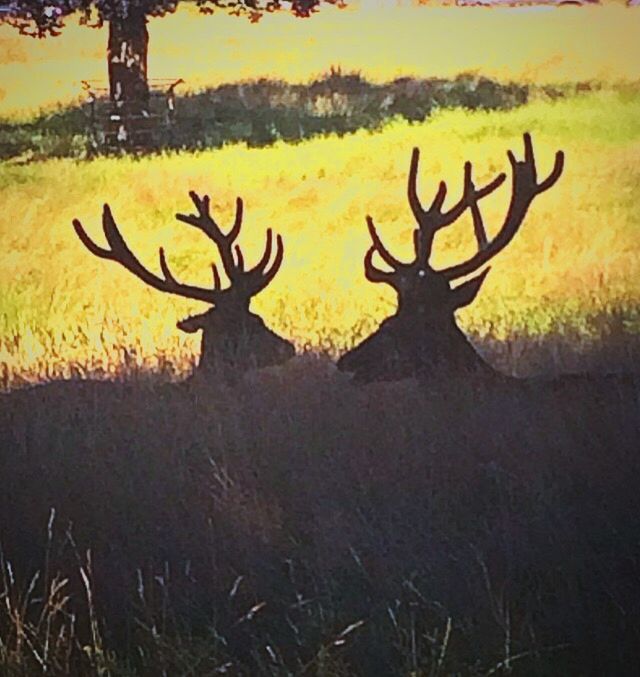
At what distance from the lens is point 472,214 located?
6.91 ft

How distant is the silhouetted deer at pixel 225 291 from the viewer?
2125 mm

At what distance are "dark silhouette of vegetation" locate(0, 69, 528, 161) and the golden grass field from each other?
0.02 meters

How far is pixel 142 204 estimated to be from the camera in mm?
2133

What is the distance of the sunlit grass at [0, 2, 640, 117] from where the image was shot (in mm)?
2064

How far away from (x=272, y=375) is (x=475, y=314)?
351 millimetres

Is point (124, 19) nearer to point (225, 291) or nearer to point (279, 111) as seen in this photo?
point (279, 111)

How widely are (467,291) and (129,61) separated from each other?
673mm

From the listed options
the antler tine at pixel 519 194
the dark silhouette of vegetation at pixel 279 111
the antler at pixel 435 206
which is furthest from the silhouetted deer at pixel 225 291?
the antler tine at pixel 519 194

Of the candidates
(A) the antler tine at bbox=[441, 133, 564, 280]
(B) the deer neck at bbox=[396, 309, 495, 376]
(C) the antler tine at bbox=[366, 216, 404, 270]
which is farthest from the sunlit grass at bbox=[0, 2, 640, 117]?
(B) the deer neck at bbox=[396, 309, 495, 376]

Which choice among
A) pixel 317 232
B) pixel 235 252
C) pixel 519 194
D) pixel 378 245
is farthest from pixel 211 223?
pixel 519 194

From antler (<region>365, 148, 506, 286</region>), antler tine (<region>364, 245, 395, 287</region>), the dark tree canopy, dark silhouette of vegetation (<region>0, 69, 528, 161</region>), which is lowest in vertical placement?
antler tine (<region>364, 245, 395, 287</region>)

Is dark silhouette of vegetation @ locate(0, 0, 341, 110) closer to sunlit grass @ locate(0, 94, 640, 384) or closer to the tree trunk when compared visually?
the tree trunk

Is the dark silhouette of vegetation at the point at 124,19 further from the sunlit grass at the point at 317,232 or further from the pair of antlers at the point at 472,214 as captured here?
the pair of antlers at the point at 472,214

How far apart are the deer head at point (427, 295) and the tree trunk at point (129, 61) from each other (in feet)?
1.42
